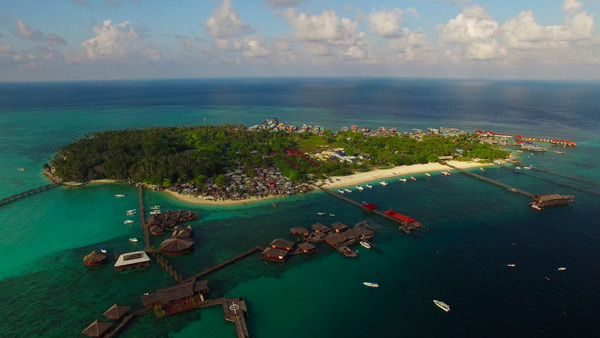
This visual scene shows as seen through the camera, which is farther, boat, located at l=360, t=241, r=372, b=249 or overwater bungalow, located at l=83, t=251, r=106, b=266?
boat, located at l=360, t=241, r=372, b=249

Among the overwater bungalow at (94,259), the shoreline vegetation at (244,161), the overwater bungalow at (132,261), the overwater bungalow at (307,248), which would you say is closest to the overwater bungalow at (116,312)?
the overwater bungalow at (132,261)

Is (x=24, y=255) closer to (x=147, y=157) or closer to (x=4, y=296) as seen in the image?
(x=4, y=296)

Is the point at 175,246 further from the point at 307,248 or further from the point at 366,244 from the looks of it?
the point at 366,244

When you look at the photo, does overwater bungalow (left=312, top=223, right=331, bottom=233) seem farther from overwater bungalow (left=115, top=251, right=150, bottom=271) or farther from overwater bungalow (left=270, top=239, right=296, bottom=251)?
overwater bungalow (left=115, top=251, right=150, bottom=271)

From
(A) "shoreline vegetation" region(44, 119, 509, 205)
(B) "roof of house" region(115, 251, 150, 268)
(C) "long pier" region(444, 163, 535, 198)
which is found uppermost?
(A) "shoreline vegetation" region(44, 119, 509, 205)

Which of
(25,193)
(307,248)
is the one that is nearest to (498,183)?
(307,248)

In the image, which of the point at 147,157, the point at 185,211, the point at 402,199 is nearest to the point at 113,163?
the point at 147,157

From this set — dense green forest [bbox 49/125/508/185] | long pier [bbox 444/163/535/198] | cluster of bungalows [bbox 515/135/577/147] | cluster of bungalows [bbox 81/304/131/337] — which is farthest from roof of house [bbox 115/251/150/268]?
cluster of bungalows [bbox 515/135/577/147]
